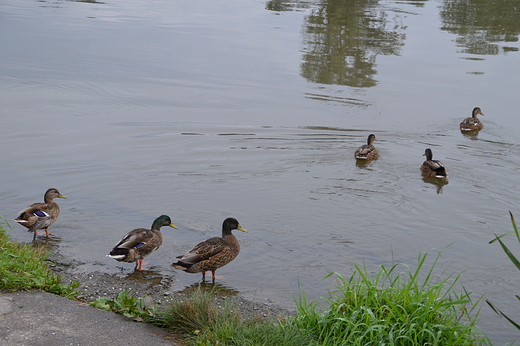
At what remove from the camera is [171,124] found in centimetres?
1386

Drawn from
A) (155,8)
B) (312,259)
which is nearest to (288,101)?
(312,259)

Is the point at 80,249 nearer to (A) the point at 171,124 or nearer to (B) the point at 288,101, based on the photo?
(A) the point at 171,124

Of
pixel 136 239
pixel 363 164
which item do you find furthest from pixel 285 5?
pixel 136 239

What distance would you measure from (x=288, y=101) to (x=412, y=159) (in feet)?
14.4

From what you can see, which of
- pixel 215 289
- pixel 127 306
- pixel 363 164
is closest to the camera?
pixel 127 306

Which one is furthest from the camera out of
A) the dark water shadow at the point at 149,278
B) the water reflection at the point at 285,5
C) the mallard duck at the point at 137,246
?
the water reflection at the point at 285,5

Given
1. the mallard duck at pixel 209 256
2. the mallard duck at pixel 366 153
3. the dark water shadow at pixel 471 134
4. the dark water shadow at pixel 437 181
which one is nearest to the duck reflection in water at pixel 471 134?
the dark water shadow at pixel 471 134

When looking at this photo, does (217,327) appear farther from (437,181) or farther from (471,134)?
(471,134)

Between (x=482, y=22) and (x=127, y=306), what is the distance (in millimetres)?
24605

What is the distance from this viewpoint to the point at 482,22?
25984mm

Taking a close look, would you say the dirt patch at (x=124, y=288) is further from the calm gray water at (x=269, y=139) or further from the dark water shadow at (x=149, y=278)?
the calm gray water at (x=269, y=139)

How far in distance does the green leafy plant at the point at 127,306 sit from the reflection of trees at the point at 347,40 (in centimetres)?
1316

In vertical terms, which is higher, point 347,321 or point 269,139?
point 347,321

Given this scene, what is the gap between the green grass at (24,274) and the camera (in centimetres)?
539
